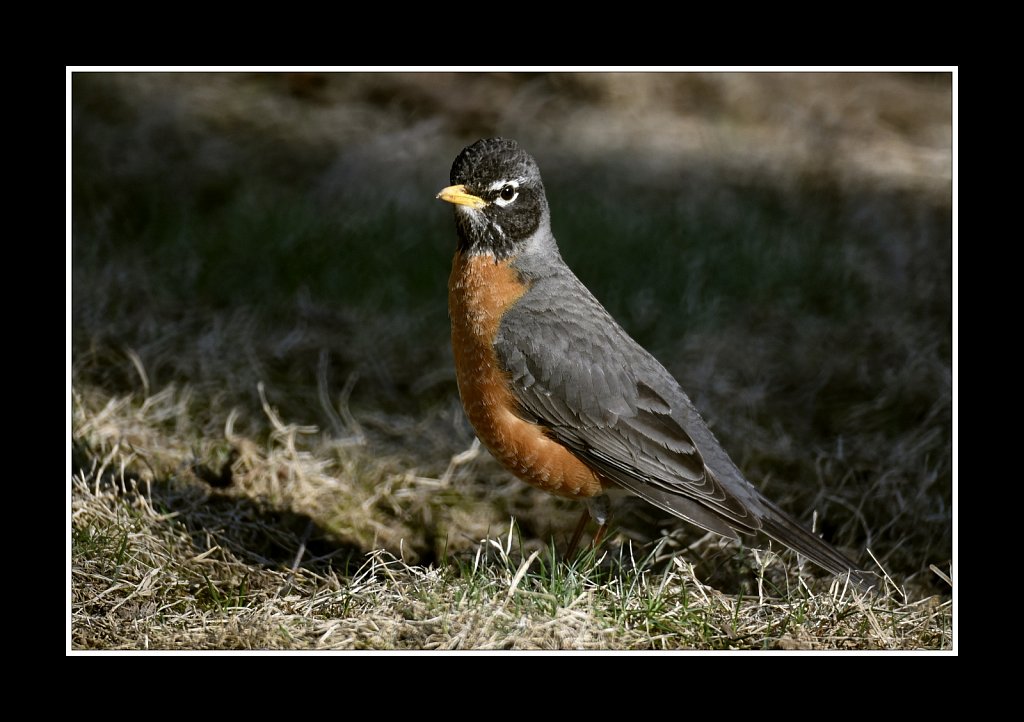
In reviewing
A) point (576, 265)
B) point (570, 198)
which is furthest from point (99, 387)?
point (570, 198)

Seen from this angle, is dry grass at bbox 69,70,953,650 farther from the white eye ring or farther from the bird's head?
the white eye ring

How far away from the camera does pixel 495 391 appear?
15.6 feet

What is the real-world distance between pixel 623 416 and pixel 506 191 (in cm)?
114

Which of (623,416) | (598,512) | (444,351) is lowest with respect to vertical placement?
(598,512)

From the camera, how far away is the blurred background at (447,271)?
18.5 ft

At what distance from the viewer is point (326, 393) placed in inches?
244

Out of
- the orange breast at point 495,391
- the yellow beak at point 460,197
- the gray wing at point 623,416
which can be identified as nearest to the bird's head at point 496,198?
the yellow beak at point 460,197

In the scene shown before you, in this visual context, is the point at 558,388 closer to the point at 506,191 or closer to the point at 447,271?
the point at 506,191

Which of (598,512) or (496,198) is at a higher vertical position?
(496,198)

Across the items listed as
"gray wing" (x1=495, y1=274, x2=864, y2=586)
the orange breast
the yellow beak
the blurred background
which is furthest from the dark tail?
the yellow beak

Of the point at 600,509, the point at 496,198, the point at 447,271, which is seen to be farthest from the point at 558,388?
the point at 447,271

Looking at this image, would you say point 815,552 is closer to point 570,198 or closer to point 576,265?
point 576,265

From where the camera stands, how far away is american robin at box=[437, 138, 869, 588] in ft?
15.0

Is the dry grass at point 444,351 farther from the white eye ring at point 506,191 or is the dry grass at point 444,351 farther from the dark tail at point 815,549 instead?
the white eye ring at point 506,191
